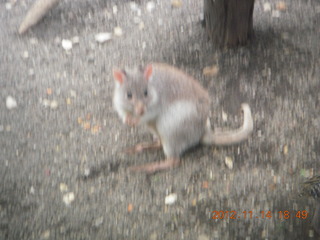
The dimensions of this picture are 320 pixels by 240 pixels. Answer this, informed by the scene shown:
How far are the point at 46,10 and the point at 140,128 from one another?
6.96 feet

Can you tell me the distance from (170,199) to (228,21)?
183 centimetres

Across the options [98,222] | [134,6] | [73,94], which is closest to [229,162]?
[98,222]

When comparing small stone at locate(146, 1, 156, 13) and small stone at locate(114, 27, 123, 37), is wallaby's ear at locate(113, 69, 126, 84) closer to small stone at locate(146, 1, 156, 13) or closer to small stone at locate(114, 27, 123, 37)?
small stone at locate(114, 27, 123, 37)

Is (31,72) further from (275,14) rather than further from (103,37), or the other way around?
(275,14)

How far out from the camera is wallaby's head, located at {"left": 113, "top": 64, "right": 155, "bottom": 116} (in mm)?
2426

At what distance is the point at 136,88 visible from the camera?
2424 millimetres

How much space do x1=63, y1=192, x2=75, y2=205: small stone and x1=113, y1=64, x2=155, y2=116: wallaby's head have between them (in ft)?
2.83

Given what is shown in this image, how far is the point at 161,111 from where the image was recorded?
2557 millimetres

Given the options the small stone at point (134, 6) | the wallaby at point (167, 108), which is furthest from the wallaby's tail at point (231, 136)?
the small stone at point (134, 6)

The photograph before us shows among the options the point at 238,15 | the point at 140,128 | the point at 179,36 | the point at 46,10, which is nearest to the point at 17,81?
the point at 46,10

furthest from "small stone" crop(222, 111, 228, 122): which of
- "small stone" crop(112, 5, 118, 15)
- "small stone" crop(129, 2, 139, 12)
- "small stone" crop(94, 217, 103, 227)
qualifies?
"small stone" crop(112, 5, 118, 15)

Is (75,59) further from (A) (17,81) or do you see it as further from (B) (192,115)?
(B) (192,115)

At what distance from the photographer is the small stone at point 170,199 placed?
2.63 metres
